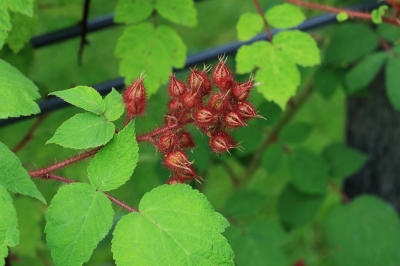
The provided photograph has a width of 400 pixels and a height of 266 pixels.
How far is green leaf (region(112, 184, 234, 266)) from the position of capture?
119 centimetres

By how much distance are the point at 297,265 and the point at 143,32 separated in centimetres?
142

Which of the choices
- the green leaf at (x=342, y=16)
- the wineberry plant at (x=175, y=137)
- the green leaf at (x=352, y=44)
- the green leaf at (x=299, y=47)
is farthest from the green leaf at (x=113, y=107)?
the green leaf at (x=352, y=44)

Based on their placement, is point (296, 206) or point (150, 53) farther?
point (296, 206)

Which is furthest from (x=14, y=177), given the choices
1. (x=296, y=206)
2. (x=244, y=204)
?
(x=296, y=206)

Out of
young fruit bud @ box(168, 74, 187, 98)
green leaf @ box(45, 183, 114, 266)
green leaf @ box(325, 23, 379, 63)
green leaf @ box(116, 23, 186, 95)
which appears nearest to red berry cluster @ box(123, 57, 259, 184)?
young fruit bud @ box(168, 74, 187, 98)

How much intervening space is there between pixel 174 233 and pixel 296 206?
1.64 metres

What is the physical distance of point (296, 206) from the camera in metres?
2.77

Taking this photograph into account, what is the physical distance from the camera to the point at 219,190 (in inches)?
171

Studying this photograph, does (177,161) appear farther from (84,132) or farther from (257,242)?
(257,242)

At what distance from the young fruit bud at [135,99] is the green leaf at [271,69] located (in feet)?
1.77

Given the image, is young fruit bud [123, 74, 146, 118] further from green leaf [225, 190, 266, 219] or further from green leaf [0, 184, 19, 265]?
green leaf [225, 190, 266, 219]

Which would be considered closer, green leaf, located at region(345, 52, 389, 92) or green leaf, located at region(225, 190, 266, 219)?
green leaf, located at region(345, 52, 389, 92)

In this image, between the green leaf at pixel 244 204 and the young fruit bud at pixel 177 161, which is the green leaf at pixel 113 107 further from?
the green leaf at pixel 244 204

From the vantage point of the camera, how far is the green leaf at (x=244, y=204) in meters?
2.60
